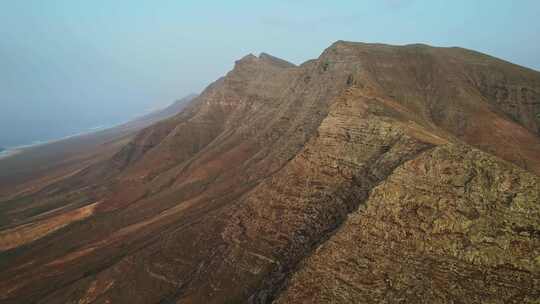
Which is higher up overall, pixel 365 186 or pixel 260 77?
pixel 260 77

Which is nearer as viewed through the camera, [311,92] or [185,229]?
[185,229]

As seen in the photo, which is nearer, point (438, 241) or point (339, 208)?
point (438, 241)

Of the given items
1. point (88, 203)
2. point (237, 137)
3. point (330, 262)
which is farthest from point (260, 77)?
point (330, 262)

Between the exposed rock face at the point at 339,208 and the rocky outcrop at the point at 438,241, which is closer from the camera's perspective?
the rocky outcrop at the point at 438,241

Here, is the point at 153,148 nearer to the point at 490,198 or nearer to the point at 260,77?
the point at 260,77

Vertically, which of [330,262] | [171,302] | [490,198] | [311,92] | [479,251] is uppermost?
[311,92]

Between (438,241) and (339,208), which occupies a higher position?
(438,241)

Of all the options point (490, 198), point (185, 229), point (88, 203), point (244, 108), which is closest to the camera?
point (490, 198)

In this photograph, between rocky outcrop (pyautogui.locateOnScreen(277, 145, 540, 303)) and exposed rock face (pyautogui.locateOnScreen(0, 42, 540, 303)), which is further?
exposed rock face (pyautogui.locateOnScreen(0, 42, 540, 303))
